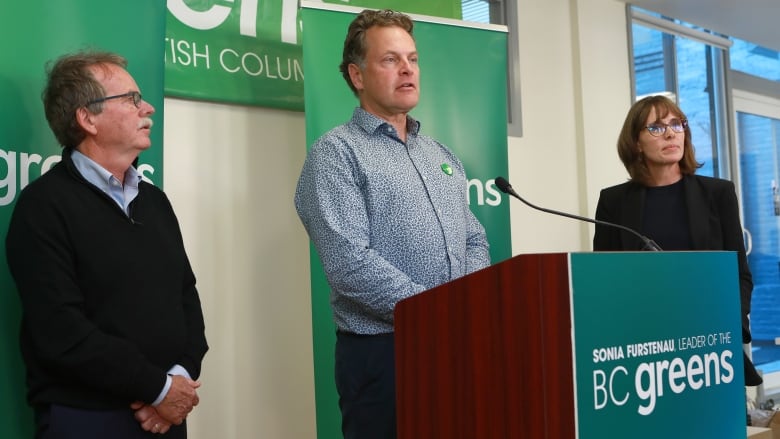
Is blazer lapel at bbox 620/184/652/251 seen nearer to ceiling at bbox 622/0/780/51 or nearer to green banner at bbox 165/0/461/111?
green banner at bbox 165/0/461/111

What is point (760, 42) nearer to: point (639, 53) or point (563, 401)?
point (639, 53)

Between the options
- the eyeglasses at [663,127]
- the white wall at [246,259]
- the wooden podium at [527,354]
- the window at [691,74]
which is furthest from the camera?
the window at [691,74]

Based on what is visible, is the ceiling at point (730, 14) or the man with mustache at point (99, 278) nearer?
the man with mustache at point (99, 278)

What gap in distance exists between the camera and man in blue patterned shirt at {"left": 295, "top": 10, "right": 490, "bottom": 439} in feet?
6.16

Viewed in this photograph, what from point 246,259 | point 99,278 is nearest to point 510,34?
point 246,259

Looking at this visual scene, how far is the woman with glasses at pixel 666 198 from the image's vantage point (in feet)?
9.25

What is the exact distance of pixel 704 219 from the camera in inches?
111

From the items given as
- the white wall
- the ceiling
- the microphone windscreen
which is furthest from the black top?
the ceiling

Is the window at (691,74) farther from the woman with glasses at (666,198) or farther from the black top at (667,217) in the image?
the black top at (667,217)

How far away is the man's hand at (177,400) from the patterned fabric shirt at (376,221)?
39cm

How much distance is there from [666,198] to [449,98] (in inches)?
37.6

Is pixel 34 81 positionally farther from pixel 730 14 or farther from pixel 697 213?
pixel 730 14

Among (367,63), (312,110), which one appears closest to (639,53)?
(312,110)

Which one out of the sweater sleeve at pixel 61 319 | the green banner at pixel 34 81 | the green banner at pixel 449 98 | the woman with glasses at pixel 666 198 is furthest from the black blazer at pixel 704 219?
the sweater sleeve at pixel 61 319
